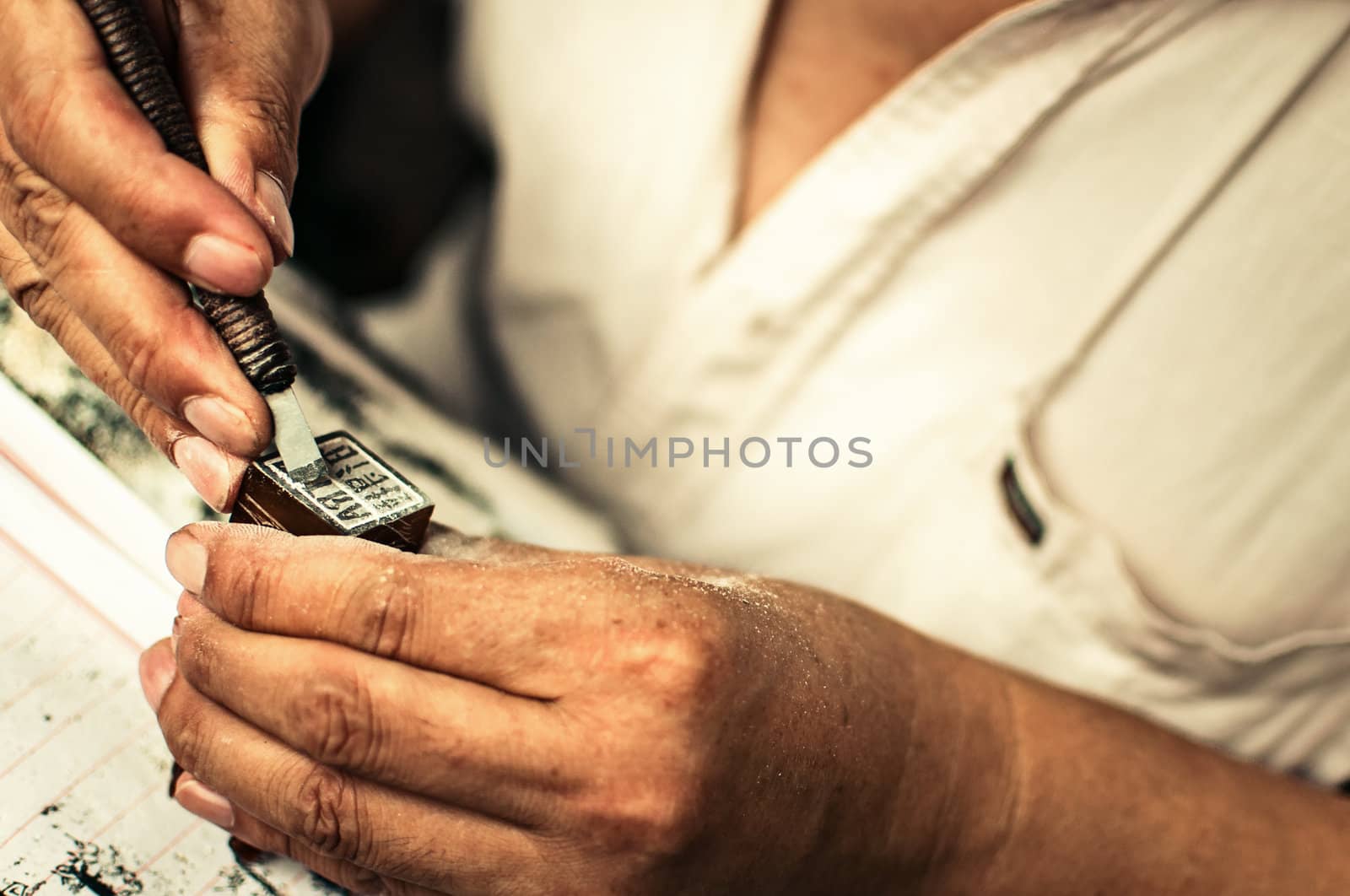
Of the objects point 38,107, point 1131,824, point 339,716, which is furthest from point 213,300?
point 1131,824

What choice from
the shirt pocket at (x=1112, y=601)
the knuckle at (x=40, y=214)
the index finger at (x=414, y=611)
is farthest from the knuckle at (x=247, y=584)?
the shirt pocket at (x=1112, y=601)

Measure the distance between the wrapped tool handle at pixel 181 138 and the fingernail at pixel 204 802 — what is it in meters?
0.22

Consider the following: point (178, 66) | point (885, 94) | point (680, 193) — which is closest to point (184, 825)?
point (178, 66)

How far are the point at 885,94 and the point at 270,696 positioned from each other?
0.67m

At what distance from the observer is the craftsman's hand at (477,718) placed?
44cm

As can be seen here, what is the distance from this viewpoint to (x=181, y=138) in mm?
504

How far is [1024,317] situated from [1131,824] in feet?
1.27

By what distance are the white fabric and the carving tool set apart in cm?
42

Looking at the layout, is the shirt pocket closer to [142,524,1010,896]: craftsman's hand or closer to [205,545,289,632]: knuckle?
Answer: [142,524,1010,896]: craftsman's hand

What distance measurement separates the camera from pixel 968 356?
2.59 ft

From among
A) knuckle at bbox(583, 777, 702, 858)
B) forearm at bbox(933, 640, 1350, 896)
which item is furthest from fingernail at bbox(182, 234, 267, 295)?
forearm at bbox(933, 640, 1350, 896)

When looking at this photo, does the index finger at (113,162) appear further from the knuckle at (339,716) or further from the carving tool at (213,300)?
the knuckle at (339,716)

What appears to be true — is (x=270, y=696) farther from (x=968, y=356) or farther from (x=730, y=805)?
(x=968, y=356)

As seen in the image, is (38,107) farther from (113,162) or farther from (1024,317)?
(1024,317)
